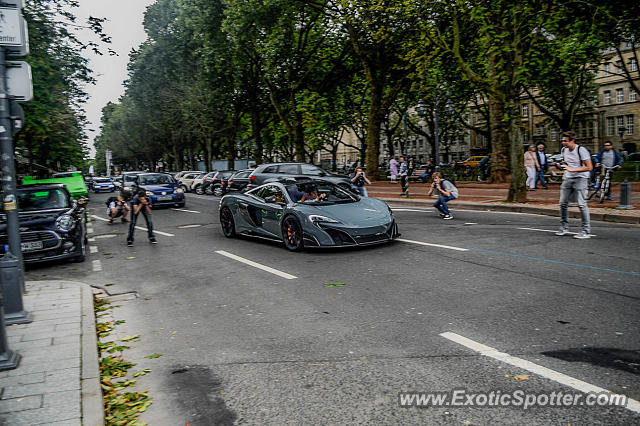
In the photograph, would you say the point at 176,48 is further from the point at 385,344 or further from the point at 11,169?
the point at 385,344

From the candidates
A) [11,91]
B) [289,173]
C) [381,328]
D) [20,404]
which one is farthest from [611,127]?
[20,404]

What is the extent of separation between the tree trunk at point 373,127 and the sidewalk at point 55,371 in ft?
88.2

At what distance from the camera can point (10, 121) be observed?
6688 millimetres

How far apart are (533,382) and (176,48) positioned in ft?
139

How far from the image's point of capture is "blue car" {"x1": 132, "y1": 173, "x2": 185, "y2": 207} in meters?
22.7

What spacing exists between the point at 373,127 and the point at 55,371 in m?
29.1

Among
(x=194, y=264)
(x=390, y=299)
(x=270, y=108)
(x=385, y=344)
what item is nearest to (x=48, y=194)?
(x=194, y=264)

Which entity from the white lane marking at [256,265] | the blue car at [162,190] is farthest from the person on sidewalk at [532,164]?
the white lane marking at [256,265]

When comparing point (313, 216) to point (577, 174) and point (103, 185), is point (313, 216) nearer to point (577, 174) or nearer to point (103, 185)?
point (577, 174)

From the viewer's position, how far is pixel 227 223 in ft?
39.9

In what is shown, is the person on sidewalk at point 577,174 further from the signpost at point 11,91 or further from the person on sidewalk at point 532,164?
the person on sidewalk at point 532,164

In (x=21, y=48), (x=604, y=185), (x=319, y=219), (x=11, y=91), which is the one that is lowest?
(x=319, y=219)

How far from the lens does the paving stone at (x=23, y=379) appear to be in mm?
3979

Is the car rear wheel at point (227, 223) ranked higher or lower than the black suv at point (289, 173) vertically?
lower
